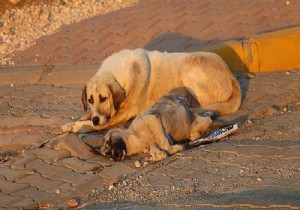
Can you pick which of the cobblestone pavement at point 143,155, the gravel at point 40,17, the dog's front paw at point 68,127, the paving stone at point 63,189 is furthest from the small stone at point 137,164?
the gravel at point 40,17

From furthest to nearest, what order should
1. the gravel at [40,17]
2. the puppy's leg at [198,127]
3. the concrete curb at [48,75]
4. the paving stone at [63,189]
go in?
the gravel at [40,17] → the concrete curb at [48,75] → the puppy's leg at [198,127] → the paving stone at [63,189]

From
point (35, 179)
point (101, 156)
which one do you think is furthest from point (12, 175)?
point (101, 156)

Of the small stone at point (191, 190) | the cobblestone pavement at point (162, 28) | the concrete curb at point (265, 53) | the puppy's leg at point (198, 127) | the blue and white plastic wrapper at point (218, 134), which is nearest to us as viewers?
the small stone at point (191, 190)

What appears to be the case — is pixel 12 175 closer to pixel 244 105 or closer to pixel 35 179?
pixel 35 179

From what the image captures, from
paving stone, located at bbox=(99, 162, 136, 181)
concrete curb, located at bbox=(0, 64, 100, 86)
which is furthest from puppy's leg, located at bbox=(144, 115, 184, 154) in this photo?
concrete curb, located at bbox=(0, 64, 100, 86)

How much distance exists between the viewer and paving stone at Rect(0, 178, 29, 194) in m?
5.87

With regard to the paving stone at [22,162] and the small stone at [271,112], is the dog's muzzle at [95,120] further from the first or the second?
the small stone at [271,112]

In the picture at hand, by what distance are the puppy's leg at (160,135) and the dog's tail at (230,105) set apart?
2.97ft

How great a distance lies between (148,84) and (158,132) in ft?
3.52

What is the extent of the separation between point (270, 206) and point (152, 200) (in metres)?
1.15

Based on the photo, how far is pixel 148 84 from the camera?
24.2 feet

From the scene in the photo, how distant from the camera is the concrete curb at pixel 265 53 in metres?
8.43

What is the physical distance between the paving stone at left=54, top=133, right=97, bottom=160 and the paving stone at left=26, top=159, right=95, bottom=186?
0.24m

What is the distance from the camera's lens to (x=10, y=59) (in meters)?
9.73
